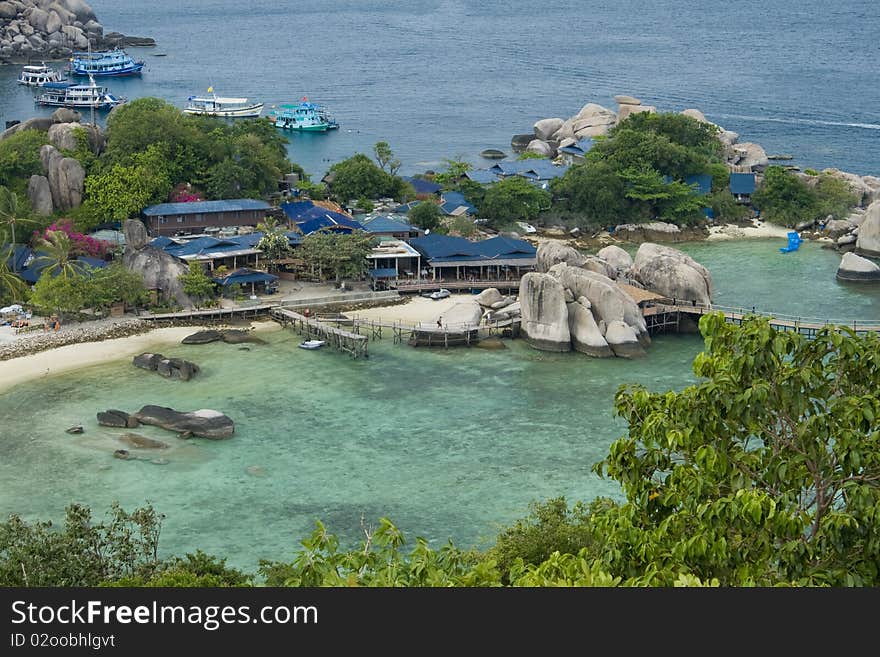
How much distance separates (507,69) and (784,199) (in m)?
66.4

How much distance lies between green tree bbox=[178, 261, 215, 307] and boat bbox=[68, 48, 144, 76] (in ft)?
254

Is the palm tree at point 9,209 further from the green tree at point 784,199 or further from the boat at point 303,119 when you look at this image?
the boat at point 303,119

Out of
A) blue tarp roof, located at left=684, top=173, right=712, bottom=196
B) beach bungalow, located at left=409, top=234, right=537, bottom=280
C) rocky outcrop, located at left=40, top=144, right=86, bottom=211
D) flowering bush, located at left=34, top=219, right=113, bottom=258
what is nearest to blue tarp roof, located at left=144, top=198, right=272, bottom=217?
flowering bush, located at left=34, top=219, right=113, bottom=258

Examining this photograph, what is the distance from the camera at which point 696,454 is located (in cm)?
1755

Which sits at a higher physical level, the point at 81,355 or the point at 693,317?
the point at 81,355

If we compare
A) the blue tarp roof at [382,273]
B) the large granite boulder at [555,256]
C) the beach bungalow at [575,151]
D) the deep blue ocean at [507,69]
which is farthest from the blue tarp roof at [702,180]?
the blue tarp roof at [382,273]

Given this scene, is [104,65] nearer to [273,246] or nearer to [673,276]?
[273,246]

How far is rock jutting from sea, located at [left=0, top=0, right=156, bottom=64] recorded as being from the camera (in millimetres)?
136000

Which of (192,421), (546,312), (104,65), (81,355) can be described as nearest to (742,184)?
(546,312)

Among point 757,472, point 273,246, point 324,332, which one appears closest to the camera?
point 757,472

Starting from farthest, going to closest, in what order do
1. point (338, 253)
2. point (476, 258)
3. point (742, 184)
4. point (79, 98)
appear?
point (79, 98)
point (742, 184)
point (476, 258)
point (338, 253)

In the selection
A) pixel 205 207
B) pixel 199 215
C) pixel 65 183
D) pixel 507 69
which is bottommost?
pixel 507 69

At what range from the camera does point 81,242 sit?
187 ft

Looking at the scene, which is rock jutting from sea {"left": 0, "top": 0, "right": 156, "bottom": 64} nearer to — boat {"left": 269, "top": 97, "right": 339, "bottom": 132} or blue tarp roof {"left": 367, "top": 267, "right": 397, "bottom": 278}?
boat {"left": 269, "top": 97, "right": 339, "bottom": 132}
